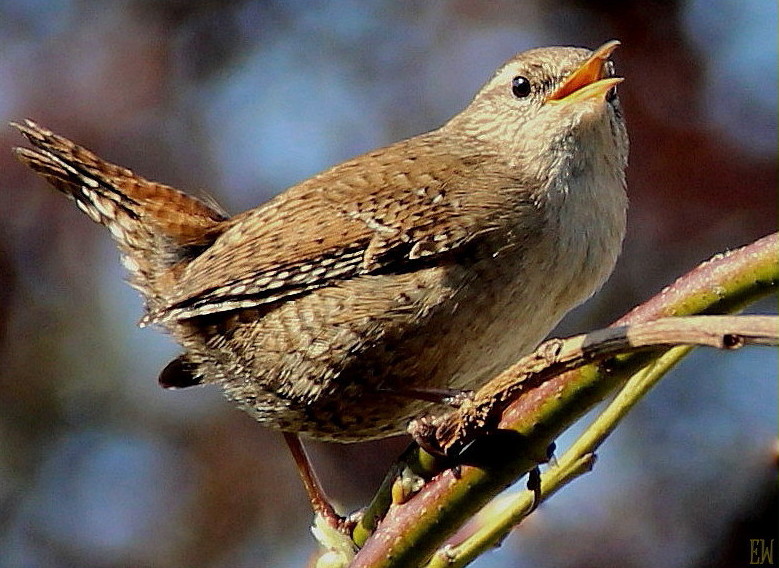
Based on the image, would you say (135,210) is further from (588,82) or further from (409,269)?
(588,82)

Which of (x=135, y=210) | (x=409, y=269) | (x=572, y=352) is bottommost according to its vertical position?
(x=409, y=269)

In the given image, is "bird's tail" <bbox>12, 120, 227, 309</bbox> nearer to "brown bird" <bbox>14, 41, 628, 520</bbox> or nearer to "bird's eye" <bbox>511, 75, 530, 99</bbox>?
"brown bird" <bbox>14, 41, 628, 520</bbox>

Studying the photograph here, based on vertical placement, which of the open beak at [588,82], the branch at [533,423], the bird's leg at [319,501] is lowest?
the bird's leg at [319,501]

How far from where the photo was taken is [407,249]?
220cm

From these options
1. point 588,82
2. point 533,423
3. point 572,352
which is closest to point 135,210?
Answer: point 588,82

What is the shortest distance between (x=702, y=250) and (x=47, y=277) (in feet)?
6.51

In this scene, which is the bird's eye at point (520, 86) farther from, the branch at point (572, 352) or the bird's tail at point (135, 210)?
the branch at point (572, 352)

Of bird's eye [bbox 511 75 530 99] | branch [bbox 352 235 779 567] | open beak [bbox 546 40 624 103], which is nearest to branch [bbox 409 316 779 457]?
branch [bbox 352 235 779 567]

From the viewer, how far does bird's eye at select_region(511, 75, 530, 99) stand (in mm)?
2478

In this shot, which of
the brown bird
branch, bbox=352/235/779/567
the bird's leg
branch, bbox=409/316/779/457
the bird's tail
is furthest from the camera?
the bird's tail

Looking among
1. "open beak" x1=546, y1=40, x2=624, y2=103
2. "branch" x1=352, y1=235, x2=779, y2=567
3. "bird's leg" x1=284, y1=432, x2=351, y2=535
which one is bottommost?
"bird's leg" x1=284, y1=432, x2=351, y2=535

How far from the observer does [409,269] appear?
2.19m

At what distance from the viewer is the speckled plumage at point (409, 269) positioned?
6.95 ft

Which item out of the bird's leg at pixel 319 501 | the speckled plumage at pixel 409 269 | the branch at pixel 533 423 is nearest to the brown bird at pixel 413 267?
the speckled plumage at pixel 409 269
